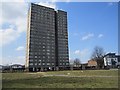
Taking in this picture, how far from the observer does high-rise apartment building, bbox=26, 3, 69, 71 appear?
131m

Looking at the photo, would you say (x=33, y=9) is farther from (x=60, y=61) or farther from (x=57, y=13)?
(x=60, y=61)

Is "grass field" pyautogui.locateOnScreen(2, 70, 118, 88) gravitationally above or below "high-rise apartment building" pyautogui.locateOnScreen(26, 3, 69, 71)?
below

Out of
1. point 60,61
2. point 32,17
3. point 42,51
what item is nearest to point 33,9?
point 32,17

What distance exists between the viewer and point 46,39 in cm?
14012

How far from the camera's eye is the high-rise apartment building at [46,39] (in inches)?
5153

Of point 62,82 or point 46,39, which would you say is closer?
point 62,82

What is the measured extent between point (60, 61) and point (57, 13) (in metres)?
33.6

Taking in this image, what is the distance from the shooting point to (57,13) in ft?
498

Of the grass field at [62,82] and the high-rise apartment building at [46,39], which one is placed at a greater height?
the high-rise apartment building at [46,39]

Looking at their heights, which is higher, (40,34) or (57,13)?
(57,13)

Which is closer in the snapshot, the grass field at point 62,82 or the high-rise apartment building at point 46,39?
the grass field at point 62,82

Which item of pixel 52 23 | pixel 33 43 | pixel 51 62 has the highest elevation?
pixel 52 23

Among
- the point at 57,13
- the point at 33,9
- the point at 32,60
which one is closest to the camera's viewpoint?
the point at 32,60

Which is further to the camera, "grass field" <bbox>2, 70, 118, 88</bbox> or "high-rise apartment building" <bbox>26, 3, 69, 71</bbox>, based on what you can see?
"high-rise apartment building" <bbox>26, 3, 69, 71</bbox>
